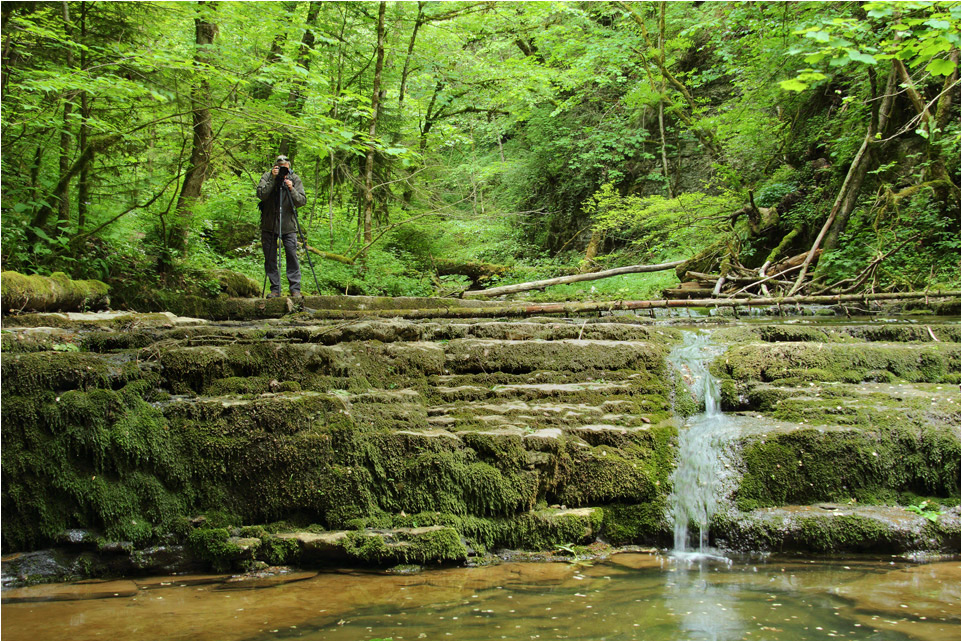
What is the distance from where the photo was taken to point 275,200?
835 centimetres

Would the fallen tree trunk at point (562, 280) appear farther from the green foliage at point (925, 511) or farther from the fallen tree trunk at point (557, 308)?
the green foliage at point (925, 511)

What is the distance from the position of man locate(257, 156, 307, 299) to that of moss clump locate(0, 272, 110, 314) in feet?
7.26

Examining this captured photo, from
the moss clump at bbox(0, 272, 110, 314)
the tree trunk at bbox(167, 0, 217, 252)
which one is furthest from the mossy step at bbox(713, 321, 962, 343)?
the tree trunk at bbox(167, 0, 217, 252)

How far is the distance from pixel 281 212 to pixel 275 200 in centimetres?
23

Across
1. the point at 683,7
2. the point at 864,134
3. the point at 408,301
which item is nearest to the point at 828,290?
the point at 864,134

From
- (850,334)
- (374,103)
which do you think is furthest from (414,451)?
(374,103)

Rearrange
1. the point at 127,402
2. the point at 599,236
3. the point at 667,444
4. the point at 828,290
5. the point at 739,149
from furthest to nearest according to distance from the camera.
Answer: the point at 599,236 < the point at 739,149 < the point at 828,290 < the point at 667,444 < the point at 127,402

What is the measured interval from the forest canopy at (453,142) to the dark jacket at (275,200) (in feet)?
2.37

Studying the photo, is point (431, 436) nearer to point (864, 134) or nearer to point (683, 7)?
point (864, 134)

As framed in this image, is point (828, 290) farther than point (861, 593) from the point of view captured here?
Yes

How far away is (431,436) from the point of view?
4.68m

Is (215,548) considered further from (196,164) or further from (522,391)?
(196,164)

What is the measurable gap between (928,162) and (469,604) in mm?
10802

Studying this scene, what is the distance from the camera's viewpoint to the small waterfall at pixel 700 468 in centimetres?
468
